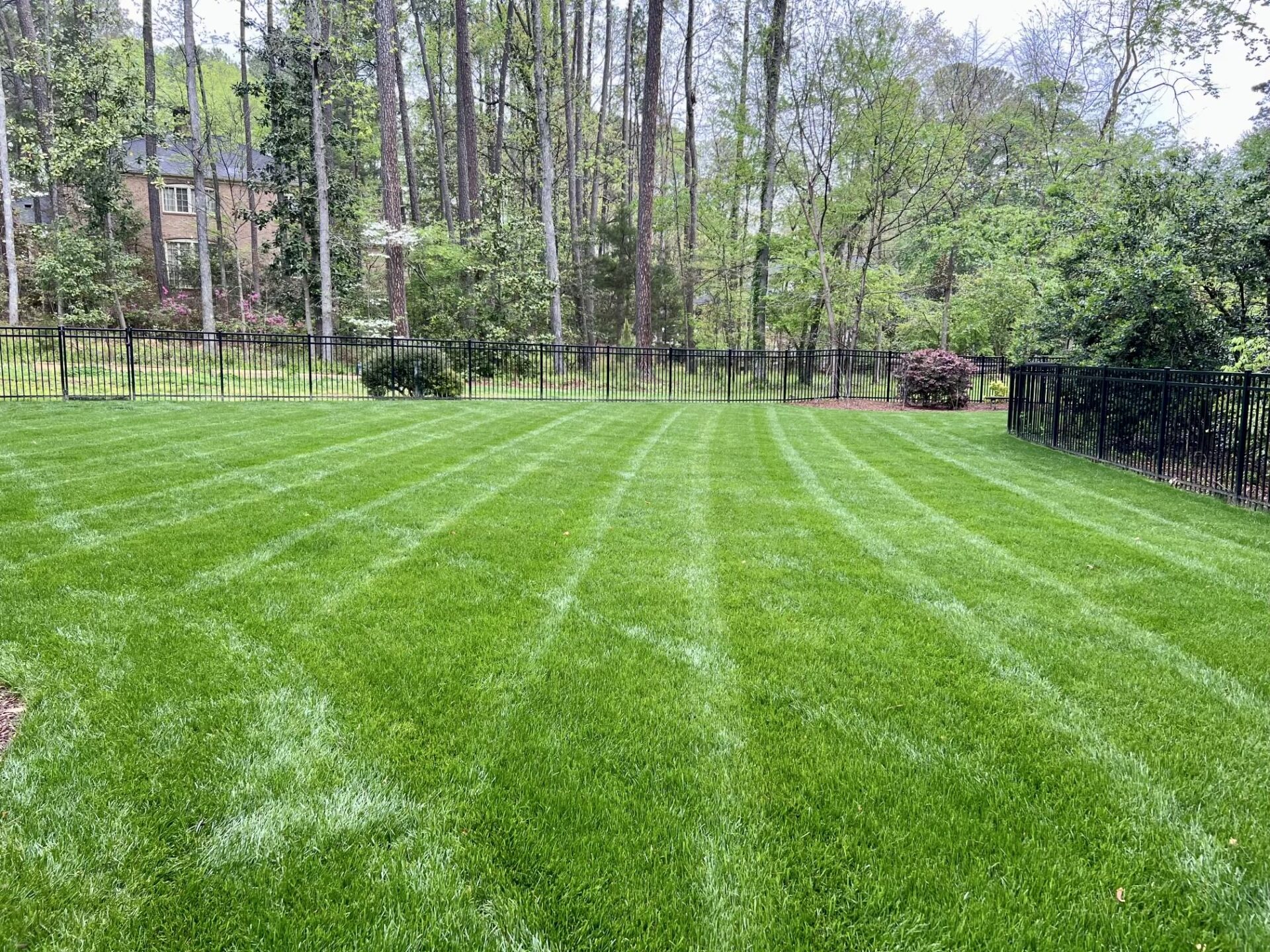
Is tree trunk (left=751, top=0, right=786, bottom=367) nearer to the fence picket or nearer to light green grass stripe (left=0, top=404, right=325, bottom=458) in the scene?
the fence picket

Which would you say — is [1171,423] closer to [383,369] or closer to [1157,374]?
[1157,374]

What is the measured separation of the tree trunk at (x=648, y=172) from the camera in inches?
714

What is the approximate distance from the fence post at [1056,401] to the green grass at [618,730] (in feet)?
16.0

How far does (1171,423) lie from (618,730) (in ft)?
Result: 25.0

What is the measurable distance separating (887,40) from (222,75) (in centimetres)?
3394

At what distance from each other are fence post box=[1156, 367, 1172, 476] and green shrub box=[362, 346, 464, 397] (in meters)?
12.2

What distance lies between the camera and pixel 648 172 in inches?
741

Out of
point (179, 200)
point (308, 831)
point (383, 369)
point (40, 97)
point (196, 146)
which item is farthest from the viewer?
point (179, 200)

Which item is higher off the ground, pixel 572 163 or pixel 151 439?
pixel 572 163

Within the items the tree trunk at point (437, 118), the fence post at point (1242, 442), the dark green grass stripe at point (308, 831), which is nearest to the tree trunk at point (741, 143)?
the tree trunk at point (437, 118)

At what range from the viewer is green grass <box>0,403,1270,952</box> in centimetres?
158

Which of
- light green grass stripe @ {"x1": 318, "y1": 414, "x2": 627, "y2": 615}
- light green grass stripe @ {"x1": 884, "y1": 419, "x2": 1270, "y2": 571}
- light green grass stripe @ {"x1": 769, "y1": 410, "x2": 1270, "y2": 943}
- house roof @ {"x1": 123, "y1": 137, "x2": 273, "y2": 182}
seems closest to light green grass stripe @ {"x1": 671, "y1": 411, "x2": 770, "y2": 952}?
light green grass stripe @ {"x1": 769, "y1": 410, "x2": 1270, "y2": 943}

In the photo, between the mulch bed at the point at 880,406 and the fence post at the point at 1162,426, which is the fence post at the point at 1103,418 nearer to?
the fence post at the point at 1162,426

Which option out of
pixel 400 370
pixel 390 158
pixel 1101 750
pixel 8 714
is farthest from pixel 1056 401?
pixel 390 158
